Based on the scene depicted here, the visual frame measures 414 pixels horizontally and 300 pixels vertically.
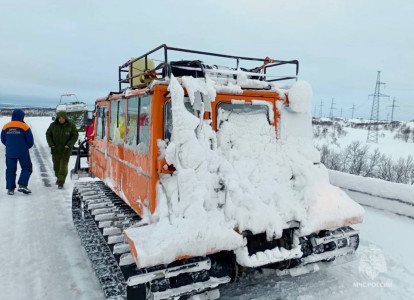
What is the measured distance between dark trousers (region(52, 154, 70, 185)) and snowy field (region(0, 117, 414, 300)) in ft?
7.52

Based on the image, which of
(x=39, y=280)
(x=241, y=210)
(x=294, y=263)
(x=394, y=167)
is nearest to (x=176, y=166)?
(x=241, y=210)

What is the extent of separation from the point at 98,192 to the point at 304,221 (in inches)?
141

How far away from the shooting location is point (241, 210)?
351cm

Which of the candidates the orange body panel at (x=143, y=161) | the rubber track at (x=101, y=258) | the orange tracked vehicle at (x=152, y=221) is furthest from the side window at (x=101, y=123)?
the rubber track at (x=101, y=258)

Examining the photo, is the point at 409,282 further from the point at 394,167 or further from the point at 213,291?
the point at 394,167

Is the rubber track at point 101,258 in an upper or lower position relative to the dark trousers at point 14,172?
lower

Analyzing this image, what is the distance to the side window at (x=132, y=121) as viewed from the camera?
14.1 ft

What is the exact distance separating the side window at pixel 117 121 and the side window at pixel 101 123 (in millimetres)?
576

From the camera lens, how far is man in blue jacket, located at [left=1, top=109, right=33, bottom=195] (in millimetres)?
8438

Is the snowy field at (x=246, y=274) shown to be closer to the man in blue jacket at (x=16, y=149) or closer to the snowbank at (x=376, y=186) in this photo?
the snowbank at (x=376, y=186)

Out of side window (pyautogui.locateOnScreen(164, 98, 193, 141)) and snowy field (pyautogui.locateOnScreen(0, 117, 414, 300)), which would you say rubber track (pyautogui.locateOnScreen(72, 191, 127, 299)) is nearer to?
snowy field (pyautogui.locateOnScreen(0, 117, 414, 300))

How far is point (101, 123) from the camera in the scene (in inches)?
247

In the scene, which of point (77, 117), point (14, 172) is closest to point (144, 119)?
point (14, 172)

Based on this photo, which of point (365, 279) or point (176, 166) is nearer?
point (176, 166)
